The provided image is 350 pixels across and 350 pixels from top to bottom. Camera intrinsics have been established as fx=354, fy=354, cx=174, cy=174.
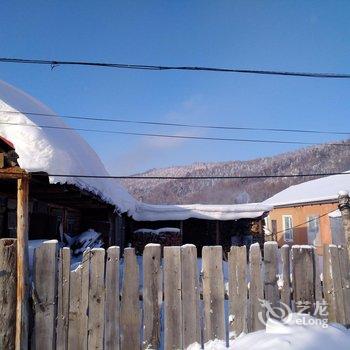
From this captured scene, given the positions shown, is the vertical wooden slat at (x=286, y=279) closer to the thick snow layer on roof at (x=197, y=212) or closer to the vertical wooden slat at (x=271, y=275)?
the vertical wooden slat at (x=271, y=275)

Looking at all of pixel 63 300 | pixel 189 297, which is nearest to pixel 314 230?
pixel 189 297

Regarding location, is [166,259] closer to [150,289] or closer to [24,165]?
[150,289]

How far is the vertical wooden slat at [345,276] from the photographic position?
12.0 feet

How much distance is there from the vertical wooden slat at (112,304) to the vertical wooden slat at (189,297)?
0.64 m

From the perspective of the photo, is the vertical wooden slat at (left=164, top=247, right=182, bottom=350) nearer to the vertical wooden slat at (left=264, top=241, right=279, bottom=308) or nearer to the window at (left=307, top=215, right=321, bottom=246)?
the vertical wooden slat at (left=264, top=241, right=279, bottom=308)

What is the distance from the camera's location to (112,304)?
133 inches

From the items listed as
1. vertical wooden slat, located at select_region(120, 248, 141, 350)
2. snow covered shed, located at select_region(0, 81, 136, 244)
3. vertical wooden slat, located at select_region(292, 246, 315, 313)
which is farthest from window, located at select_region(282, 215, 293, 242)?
vertical wooden slat, located at select_region(120, 248, 141, 350)

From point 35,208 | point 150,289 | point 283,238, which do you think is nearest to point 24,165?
point 150,289

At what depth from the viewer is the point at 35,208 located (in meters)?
9.17

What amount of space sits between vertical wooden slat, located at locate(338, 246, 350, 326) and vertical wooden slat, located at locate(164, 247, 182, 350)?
5.70 ft

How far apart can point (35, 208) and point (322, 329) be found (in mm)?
7706

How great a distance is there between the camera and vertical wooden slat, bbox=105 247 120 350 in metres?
3.35

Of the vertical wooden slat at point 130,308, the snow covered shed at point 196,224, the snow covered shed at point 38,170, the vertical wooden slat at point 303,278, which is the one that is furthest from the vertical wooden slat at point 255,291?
the snow covered shed at point 196,224

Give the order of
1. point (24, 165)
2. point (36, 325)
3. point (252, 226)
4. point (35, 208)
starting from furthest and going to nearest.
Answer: point (252, 226) < point (35, 208) < point (24, 165) < point (36, 325)
